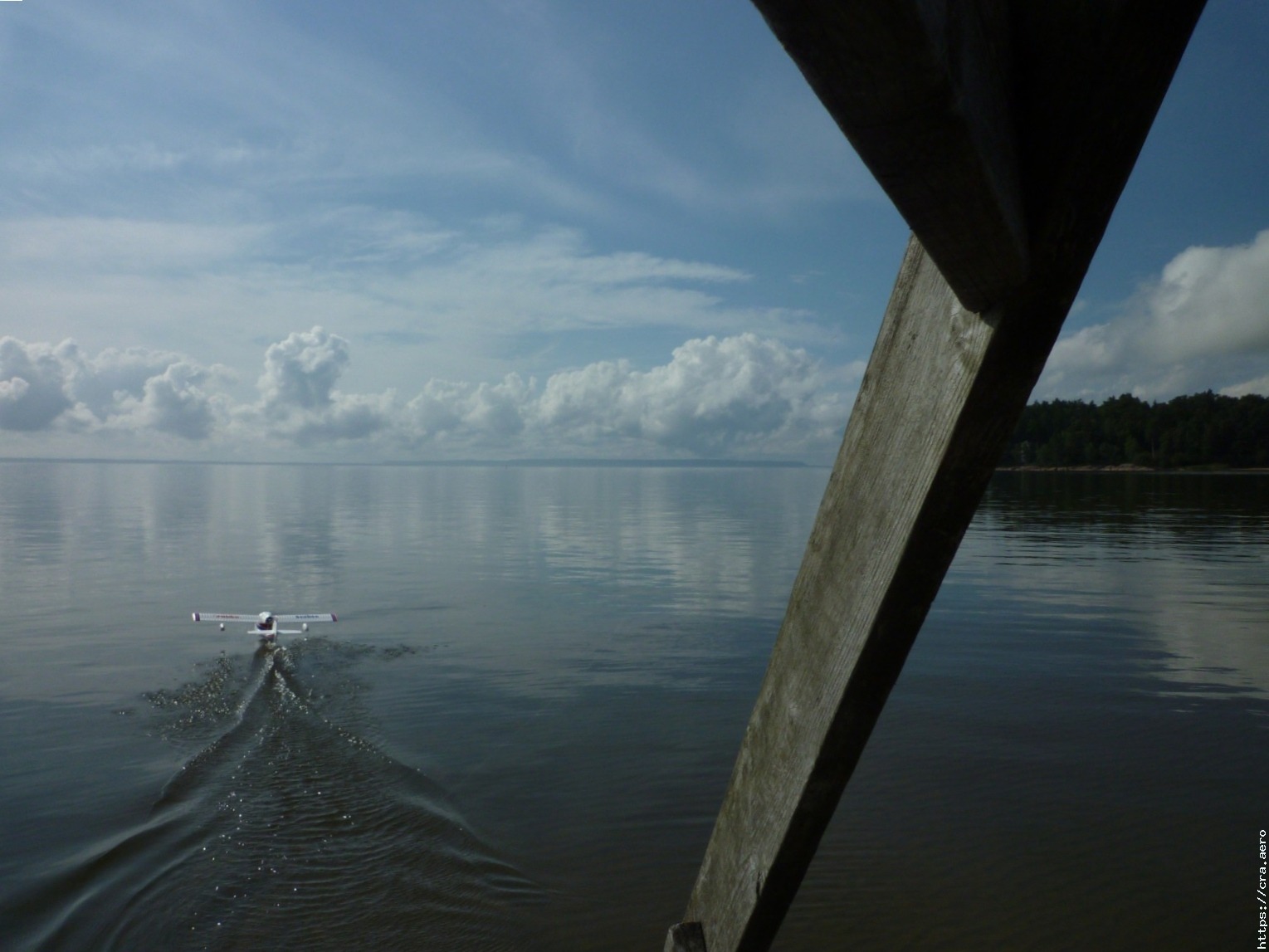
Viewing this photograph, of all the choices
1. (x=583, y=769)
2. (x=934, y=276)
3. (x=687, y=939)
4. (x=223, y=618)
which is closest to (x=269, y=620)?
Answer: (x=223, y=618)

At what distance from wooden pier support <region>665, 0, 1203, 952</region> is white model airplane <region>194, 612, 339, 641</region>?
21.3m

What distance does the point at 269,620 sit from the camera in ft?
67.9

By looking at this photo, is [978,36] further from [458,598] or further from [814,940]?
[458,598]

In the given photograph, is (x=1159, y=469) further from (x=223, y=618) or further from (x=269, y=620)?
(x=223, y=618)

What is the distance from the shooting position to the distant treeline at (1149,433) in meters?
135

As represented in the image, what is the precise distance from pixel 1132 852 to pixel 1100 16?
396 inches

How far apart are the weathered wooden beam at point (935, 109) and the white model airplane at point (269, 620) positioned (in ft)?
72.5

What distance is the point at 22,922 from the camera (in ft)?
25.6

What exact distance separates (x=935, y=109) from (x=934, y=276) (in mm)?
512

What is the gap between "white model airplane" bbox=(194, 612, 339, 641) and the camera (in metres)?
20.7

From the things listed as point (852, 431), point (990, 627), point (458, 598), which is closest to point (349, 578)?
point (458, 598)

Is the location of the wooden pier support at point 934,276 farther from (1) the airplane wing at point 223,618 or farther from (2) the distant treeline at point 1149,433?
(2) the distant treeline at point 1149,433

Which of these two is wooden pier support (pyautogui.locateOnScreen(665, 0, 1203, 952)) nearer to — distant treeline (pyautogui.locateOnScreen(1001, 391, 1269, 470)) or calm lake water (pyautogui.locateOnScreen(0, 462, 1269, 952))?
calm lake water (pyautogui.locateOnScreen(0, 462, 1269, 952))

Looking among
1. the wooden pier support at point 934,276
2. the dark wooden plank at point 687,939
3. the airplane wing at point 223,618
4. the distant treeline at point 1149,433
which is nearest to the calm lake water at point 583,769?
the airplane wing at point 223,618
